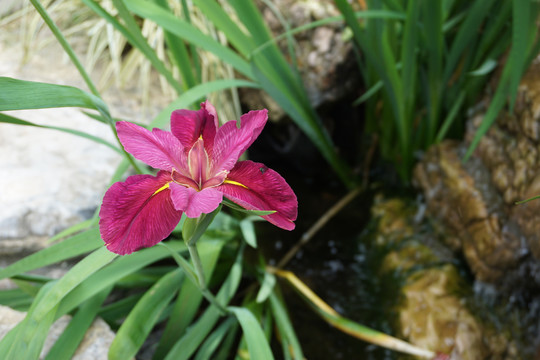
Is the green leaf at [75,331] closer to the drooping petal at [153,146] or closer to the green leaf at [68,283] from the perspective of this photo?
the green leaf at [68,283]

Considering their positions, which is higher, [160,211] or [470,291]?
[160,211]

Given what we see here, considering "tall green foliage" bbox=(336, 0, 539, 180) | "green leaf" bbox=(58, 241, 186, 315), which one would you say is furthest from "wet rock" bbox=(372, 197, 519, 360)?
"green leaf" bbox=(58, 241, 186, 315)

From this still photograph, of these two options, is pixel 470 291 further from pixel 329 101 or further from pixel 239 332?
pixel 329 101

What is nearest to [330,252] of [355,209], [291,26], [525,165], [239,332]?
[355,209]

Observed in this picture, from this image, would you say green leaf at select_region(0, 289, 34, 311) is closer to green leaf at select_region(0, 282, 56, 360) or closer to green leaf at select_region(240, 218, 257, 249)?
green leaf at select_region(0, 282, 56, 360)

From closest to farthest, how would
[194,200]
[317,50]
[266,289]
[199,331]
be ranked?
[194,200], [199,331], [266,289], [317,50]

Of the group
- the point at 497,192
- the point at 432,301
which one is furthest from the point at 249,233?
the point at 497,192

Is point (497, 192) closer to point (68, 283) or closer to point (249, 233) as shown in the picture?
point (249, 233)
